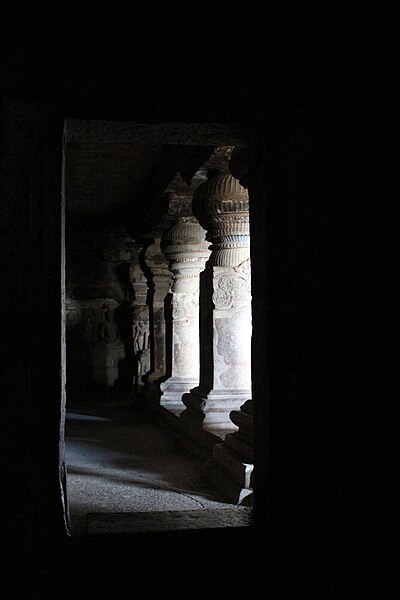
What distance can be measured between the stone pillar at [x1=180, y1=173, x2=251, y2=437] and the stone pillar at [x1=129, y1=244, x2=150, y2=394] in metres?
5.98

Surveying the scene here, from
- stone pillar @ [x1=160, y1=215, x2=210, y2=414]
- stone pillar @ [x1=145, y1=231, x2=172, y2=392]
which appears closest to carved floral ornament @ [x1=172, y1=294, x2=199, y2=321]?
stone pillar @ [x1=160, y1=215, x2=210, y2=414]

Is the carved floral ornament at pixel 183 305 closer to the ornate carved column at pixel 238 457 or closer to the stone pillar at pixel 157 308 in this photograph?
the stone pillar at pixel 157 308

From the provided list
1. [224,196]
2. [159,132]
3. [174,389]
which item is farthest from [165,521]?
[174,389]

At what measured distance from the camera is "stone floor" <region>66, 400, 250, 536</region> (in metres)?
2.22

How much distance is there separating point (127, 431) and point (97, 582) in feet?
20.1

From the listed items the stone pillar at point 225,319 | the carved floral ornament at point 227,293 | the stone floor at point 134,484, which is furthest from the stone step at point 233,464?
the carved floral ornament at point 227,293

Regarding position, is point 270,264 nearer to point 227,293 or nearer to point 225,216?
point 225,216

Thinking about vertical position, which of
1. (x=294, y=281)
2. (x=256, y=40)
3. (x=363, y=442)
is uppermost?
(x=256, y=40)

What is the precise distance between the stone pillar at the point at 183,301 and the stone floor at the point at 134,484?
0.62 m

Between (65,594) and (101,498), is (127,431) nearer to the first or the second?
(101,498)


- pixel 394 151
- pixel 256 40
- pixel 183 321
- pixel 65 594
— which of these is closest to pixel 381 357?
pixel 394 151

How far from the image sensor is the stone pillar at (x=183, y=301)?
25.0 feet

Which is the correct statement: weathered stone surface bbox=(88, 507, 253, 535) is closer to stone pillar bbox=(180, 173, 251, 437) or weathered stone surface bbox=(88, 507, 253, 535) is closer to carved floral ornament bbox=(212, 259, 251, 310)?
stone pillar bbox=(180, 173, 251, 437)

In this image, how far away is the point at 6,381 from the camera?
189 cm
